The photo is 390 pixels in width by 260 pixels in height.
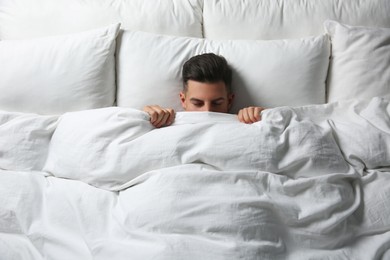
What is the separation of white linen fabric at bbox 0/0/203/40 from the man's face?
1.11ft

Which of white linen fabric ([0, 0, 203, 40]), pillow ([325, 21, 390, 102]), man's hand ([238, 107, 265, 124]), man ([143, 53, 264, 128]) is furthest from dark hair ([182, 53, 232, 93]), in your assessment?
pillow ([325, 21, 390, 102])

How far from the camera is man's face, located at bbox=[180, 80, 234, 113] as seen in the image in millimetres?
1229

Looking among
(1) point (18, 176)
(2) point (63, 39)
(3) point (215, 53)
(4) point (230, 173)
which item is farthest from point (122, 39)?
(4) point (230, 173)

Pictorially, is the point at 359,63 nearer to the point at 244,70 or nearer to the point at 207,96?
the point at 244,70

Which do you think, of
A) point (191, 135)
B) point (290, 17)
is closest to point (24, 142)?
point (191, 135)

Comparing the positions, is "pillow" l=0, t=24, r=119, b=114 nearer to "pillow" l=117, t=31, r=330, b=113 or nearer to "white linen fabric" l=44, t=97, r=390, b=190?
"pillow" l=117, t=31, r=330, b=113

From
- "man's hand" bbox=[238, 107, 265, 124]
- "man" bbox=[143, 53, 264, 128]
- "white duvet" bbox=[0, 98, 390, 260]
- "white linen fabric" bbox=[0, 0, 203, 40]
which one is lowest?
"white duvet" bbox=[0, 98, 390, 260]

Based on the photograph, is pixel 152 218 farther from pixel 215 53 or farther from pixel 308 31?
pixel 308 31

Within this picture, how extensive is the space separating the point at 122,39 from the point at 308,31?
28.0 inches

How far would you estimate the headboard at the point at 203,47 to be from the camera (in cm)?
133

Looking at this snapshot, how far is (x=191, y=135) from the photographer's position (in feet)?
3.35

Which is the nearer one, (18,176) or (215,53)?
(18,176)

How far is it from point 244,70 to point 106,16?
584 mm

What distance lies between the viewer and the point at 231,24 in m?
1.45
